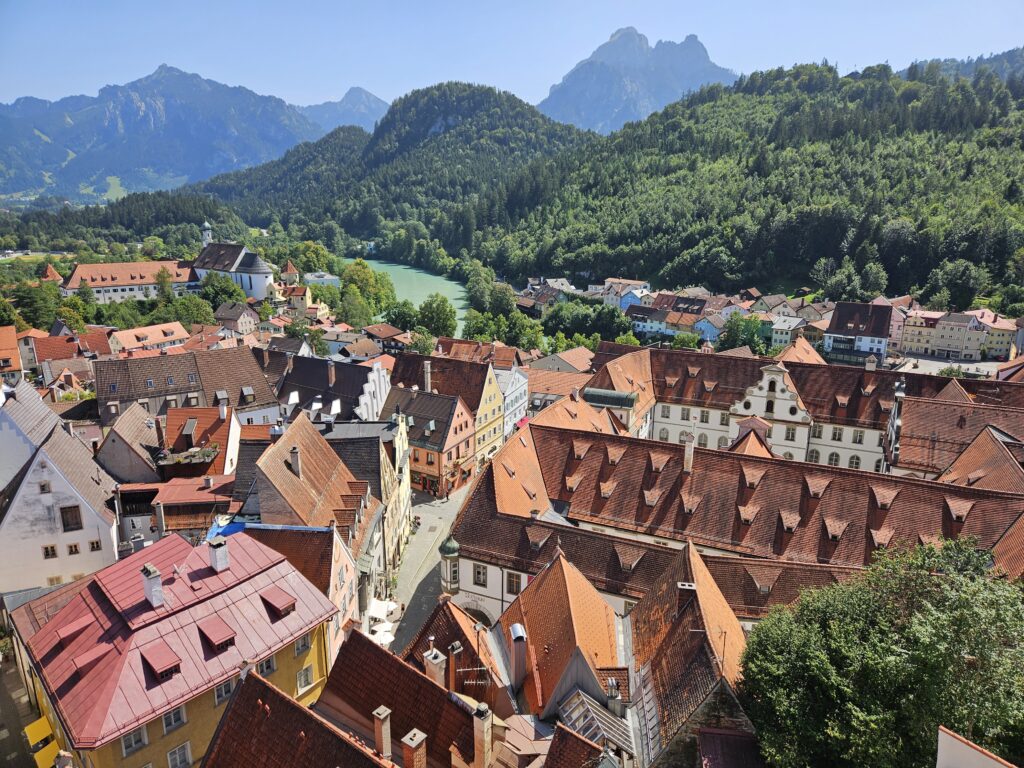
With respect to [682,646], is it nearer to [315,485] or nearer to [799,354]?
[315,485]

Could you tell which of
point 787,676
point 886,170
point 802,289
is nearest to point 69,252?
point 802,289

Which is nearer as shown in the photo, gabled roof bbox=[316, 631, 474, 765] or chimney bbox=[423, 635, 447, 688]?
gabled roof bbox=[316, 631, 474, 765]

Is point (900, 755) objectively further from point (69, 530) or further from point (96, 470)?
point (96, 470)

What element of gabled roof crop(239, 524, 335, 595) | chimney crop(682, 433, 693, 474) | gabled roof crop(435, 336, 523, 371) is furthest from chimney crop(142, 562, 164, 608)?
gabled roof crop(435, 336, 523, 371)

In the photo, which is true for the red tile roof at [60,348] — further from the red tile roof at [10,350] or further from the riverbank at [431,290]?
the riverbank at [431,290]

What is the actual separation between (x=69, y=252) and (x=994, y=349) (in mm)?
220452

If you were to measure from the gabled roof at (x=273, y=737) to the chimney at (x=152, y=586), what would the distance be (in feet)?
21.6

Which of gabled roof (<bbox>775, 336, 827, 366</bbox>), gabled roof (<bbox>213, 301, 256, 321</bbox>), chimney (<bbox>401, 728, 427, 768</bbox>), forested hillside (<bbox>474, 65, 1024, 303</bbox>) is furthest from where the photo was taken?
forested hillside (<bbox>474, 65, 1024, 303</bbox>)

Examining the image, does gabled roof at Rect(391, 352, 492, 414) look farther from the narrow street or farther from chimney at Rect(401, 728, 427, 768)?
chimney at Rect(401, 728, 427, 768)

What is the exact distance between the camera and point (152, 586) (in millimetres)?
21438

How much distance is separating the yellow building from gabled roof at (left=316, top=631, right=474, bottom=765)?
3280mm

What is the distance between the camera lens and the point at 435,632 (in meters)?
24.0

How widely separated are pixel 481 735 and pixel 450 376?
4331 centimetres

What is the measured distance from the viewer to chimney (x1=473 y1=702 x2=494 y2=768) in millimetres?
17859
